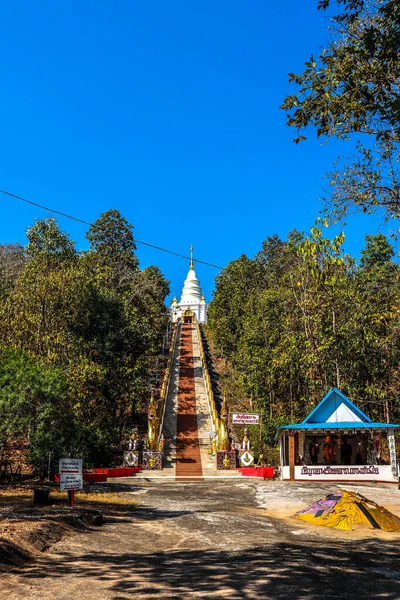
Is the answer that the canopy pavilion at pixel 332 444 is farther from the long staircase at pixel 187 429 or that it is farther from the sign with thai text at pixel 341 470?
the long staircase at pixel 187 429

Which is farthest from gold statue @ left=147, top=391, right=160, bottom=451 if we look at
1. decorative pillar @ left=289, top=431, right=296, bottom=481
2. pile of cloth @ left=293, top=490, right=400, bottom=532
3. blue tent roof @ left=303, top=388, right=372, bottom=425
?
pile of cloth @ left=293, top=490, right=400, bottom=532

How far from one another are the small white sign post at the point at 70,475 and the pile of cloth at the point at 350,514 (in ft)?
16.4

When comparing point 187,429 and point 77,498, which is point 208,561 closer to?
point 77,498

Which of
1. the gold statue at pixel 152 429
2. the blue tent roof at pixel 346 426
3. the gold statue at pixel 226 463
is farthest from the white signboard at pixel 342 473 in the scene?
the gold statue at pixel 152 429

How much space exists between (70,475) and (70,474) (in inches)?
0.9

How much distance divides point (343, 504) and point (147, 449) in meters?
14.2

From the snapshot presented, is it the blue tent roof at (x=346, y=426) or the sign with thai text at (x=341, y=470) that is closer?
the blue tent roof at (x=346, y=426)

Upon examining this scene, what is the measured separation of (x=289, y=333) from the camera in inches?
1115

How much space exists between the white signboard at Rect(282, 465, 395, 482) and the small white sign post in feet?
38.8

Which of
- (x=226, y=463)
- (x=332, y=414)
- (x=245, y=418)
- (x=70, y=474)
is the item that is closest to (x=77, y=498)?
(x=70, y=474)

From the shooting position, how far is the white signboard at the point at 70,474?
445 inches

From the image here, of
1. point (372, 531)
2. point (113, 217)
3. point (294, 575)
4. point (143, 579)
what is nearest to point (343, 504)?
point (372, 531)

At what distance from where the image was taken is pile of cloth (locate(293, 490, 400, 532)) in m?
10.6

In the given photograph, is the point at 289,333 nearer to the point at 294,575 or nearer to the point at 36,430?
the point at 36,430
